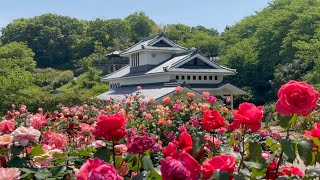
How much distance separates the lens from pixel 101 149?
2.08 m

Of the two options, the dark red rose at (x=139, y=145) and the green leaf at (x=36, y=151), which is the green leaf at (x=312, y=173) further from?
the green leaf at (x=36, y=151)

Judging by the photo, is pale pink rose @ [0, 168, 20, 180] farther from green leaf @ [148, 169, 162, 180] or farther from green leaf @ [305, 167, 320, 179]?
green leaf @ [305, 167, 320, 179]

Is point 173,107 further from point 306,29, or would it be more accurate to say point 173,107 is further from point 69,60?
point 69,60

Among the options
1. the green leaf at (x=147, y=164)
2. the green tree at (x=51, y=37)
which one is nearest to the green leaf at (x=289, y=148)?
the green leaf at (x=147, y=164)

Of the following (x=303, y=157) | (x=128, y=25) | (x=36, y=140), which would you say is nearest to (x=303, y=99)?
(x=303, y=157)

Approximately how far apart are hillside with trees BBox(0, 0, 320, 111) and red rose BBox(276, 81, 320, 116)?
64.2 feet

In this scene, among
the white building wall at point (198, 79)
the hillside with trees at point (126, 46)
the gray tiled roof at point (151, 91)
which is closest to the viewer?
the gray tiled roof at point (151, 91)

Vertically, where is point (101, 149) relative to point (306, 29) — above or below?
below

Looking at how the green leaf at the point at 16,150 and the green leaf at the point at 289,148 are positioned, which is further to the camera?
the green leaf at the point at 16,150

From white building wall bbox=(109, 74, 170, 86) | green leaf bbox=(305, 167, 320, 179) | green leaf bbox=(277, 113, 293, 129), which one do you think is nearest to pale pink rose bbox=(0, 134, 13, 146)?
green leaf bbox=(277, 113, 293, 129)

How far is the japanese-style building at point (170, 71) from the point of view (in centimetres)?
2489

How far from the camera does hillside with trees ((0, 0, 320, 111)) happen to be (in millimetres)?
23766

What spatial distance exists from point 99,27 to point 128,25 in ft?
16.7

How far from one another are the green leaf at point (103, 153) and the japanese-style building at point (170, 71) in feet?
64.0
